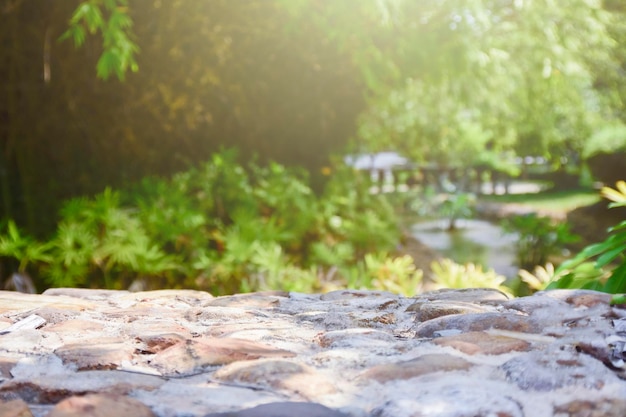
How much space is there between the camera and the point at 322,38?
23.9 feet

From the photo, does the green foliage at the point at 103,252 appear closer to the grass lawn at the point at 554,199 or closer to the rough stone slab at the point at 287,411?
the rough stone slab at the point at 287,411

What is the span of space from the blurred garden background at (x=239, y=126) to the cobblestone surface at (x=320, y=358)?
8.68 feet

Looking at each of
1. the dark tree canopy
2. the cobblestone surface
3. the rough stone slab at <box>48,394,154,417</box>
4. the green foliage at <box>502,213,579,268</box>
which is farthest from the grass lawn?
the rough stone slab at <box>48,394,154,417</box>

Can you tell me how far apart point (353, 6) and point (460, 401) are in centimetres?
485

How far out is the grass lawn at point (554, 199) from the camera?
18.2m

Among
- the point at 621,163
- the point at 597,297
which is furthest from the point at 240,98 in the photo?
the point at 621,163

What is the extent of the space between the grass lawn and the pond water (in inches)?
215

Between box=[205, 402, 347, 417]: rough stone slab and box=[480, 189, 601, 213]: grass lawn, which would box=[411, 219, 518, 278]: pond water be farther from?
box=[205, 402, 347, 417]: rough stone slab

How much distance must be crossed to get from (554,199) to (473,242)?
10.5 metres

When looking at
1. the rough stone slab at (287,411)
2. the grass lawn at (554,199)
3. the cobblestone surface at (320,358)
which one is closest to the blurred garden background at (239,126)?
the cobblestone surface at (320,358)

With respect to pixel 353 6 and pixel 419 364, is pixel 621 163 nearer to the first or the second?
pixel 353 6

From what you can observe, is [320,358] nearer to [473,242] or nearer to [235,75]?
[235,75]

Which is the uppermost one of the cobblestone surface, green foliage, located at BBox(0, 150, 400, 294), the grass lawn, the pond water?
the cobblestone surface

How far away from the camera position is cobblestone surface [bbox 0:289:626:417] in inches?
55.0
